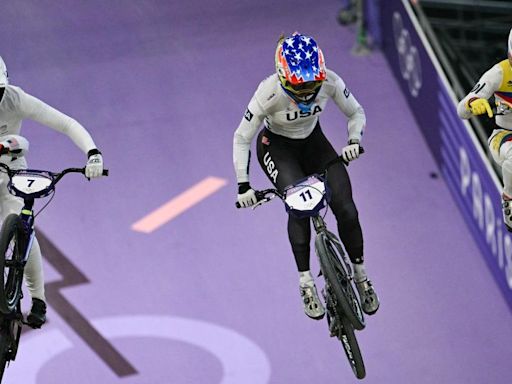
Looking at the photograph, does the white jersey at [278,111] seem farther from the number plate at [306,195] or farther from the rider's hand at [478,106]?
the rider's hand at [478,106]

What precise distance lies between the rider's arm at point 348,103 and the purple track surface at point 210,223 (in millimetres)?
3162

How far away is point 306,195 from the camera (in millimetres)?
11055

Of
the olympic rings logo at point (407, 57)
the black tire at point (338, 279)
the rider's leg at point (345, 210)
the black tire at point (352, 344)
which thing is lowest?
the black tire at point (352, 344)

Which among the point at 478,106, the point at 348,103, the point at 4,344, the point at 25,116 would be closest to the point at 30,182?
the point at 25,116

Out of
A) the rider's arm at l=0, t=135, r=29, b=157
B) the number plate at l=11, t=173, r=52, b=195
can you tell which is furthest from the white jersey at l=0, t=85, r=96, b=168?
the number plate at l=11, t=173, r=52, b=195

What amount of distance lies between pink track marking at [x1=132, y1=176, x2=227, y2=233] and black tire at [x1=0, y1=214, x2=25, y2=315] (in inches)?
169

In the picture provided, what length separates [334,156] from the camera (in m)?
11.7

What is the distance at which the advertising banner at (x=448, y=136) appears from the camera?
14625 millimetres

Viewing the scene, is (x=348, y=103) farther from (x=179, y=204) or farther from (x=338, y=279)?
(x=179, y=204)

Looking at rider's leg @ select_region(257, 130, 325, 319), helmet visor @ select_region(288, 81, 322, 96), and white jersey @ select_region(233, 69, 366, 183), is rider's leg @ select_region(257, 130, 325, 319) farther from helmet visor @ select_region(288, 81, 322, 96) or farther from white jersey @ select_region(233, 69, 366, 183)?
helmet visor @ select_region(288, 81, 322, 96)

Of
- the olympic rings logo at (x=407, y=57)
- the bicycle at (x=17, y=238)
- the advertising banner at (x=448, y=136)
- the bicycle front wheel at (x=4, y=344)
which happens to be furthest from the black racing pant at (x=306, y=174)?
the olympic rings logo at (x=407, y=57)

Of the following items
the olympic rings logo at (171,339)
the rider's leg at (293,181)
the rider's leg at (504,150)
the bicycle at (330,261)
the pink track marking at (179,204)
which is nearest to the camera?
the bicycle at (330,261)

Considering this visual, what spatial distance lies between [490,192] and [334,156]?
3338mm

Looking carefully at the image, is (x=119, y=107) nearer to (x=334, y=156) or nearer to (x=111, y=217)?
(x=111, y=217)
